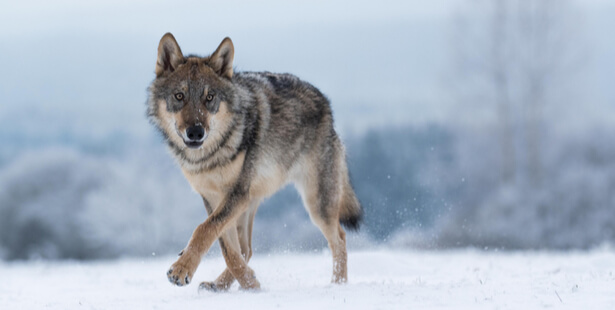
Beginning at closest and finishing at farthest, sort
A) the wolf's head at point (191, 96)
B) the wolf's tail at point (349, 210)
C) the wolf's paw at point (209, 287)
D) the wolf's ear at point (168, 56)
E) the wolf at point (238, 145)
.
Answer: the wolf's head at point (191, 96) → the wolf at point (238, 145) → the wolf's ear at point (168, 56) → the wolf's paw at point (209, 287) → the wolf's tail at point (349, 210)

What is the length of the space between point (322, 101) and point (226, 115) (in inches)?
58.1

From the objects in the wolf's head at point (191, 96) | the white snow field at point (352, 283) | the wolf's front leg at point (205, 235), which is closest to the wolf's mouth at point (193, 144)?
the wolf's head at point (191, 96)

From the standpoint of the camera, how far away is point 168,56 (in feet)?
17.1

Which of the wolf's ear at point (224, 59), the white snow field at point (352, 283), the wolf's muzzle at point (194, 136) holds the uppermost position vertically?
the wolf's ear at point (224, 59)

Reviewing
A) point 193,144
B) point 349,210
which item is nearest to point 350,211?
point 349,210

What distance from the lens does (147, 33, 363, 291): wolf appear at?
490cm

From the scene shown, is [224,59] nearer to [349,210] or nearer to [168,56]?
[168,56]

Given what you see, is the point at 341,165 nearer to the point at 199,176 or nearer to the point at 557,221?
the point at 199,176

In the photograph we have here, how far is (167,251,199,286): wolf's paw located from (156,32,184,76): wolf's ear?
5.01ft

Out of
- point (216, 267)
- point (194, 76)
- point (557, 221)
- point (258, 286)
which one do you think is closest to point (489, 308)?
point (258, 286)

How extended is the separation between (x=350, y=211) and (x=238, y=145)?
1.91 meters

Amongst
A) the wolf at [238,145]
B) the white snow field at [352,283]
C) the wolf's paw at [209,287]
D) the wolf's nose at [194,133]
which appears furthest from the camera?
the wolf's paw at [209,287]

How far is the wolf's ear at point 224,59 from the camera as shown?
5.21 metres

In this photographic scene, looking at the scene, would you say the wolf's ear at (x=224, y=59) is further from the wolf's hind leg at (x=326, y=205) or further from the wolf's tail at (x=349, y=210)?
the wolf's tail at (x=349, y=210)
